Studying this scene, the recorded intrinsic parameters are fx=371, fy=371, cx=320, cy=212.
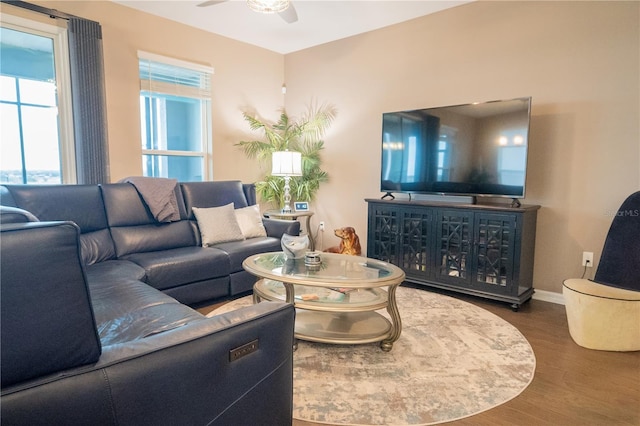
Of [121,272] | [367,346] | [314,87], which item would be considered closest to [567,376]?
[367,346]

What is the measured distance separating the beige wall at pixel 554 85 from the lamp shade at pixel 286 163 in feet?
4.04

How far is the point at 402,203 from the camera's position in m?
3.63

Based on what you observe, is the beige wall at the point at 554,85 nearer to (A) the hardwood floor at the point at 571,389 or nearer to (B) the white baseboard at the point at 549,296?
(B) the white baseboard at the point at 549,296

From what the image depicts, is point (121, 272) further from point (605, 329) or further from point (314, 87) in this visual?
point (314, 87)

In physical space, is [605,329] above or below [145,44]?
below

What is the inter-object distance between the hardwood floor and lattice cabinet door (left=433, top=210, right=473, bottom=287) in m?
0.74

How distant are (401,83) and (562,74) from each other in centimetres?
154

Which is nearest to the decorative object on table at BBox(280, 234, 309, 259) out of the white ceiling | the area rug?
the area rug

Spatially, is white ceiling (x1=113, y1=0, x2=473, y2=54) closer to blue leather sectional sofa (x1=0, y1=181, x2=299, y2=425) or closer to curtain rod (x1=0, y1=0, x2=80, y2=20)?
curtain rod (x1=0, y1=0, x2=80, y2=20)

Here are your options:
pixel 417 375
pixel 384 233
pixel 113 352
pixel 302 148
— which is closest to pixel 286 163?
pixel 302 148

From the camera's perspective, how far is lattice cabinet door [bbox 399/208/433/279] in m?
3.48

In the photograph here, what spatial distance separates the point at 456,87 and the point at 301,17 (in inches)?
70.0

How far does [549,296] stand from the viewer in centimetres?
326

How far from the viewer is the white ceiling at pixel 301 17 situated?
3648 mm
